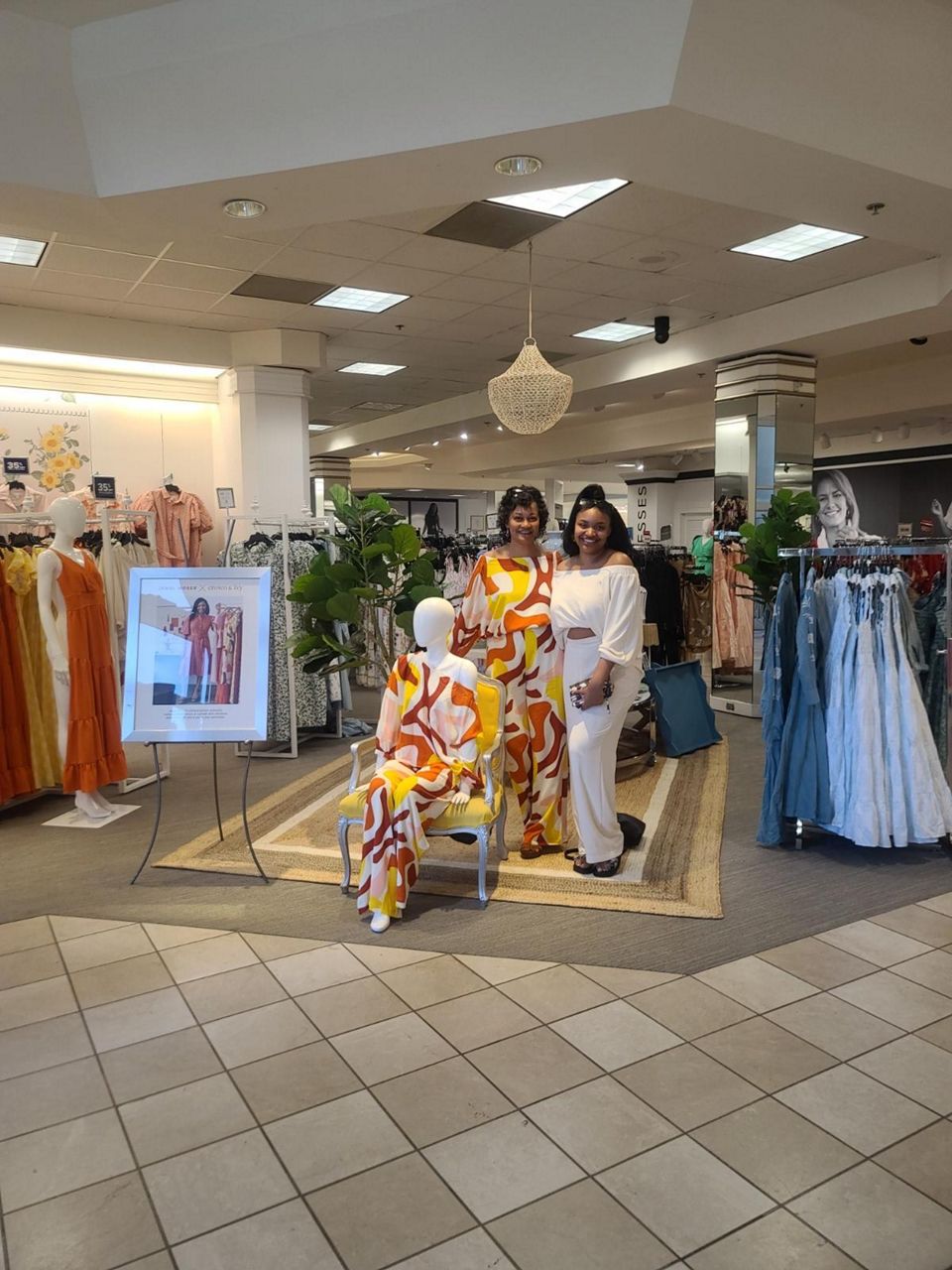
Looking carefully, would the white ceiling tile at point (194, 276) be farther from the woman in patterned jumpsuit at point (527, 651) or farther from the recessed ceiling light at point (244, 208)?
the woman in patterned jumpsuit at point (527, 651)

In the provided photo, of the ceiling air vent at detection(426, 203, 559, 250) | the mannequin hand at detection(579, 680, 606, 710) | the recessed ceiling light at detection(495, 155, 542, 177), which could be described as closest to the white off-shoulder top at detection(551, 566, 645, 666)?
the mannequin hand at detection(579, 680, 606, 710)

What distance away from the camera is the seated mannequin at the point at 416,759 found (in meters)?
3.34

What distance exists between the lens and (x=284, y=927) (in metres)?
3.40

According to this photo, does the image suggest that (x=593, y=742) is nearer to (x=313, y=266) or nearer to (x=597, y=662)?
(x=597, y=662)

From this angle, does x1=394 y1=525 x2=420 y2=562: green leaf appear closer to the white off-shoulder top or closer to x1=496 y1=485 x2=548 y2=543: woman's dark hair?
x1=496 y1=485 x2=548 y2=543: woman's dark hair

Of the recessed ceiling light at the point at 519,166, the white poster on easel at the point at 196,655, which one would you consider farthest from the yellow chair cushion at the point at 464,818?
the recessed ceiling light at the point at 519,166

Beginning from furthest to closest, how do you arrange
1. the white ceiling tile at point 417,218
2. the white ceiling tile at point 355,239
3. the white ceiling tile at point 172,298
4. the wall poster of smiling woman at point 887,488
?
the wall poster of smiling woman at point 887,488
the white ceiling tile at point 172,298
the white ceiling tile at point 355,239
the white ceiling tile at point 417,218

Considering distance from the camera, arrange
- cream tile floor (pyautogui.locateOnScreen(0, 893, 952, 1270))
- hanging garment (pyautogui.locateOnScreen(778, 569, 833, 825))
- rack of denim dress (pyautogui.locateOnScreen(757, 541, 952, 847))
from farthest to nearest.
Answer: hanging garment (pyautogui.locateOnScreen(778, 569, 833, 825)) → rack of denim dress (pyautogui.locateOnScreen(757, 541, 952, 847)) → cream tile floor (pyautogui.locateOnScreen(0, 893, 952, 1270))

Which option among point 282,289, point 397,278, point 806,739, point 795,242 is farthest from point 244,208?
point 806,739

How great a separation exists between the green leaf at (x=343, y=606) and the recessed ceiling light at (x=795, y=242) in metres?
3.51

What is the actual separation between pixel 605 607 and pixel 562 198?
2.62 m

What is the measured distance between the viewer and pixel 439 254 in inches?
226

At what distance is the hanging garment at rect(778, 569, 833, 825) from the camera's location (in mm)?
4008

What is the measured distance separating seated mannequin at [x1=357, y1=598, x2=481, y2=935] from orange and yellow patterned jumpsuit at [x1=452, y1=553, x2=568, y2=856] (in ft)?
1.60
